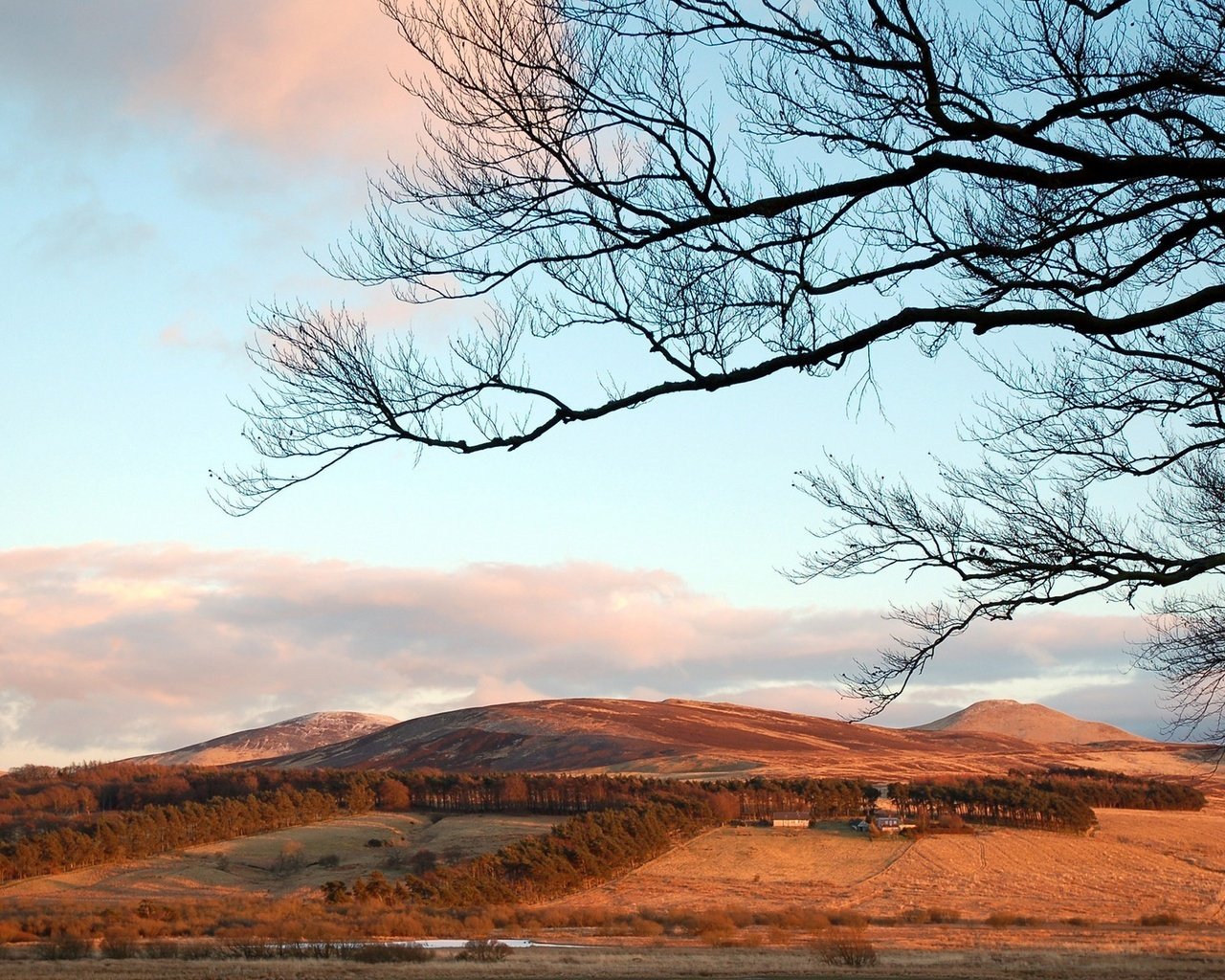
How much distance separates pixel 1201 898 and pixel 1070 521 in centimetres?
4889

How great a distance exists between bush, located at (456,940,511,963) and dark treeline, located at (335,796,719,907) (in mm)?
15444

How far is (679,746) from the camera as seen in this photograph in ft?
427

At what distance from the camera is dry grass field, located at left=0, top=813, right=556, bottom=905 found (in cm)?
5278

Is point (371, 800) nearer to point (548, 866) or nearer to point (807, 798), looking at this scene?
point (807, 798)

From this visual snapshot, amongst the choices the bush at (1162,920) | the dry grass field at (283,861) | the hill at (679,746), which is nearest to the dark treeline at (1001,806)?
the dry grass field at (283,861)

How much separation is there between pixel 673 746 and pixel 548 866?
80.3m

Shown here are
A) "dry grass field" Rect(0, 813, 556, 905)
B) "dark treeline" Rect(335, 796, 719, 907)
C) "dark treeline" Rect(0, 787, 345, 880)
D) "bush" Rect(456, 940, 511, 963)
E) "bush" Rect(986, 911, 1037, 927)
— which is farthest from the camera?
"dark treeline" Rect(0, 787, 345, 880)

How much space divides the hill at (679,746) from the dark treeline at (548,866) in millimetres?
46917

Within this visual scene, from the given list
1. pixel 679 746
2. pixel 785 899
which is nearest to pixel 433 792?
pixel 785 899

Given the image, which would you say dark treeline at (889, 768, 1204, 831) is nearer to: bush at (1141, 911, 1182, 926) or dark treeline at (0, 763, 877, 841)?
dark treeline at (0, 763, 877, 841)

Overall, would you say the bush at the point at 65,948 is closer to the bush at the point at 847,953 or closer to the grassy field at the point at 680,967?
the grassy field at the point at 680,967

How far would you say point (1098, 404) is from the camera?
8297 mm

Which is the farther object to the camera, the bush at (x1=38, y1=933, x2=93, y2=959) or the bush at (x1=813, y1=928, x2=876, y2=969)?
the bush at (x1=38, y1=933, x2=93, y2=959)

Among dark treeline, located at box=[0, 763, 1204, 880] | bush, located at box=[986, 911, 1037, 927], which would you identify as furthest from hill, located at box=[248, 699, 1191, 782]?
bush, located at box=[986, 911, 1037, 927]
